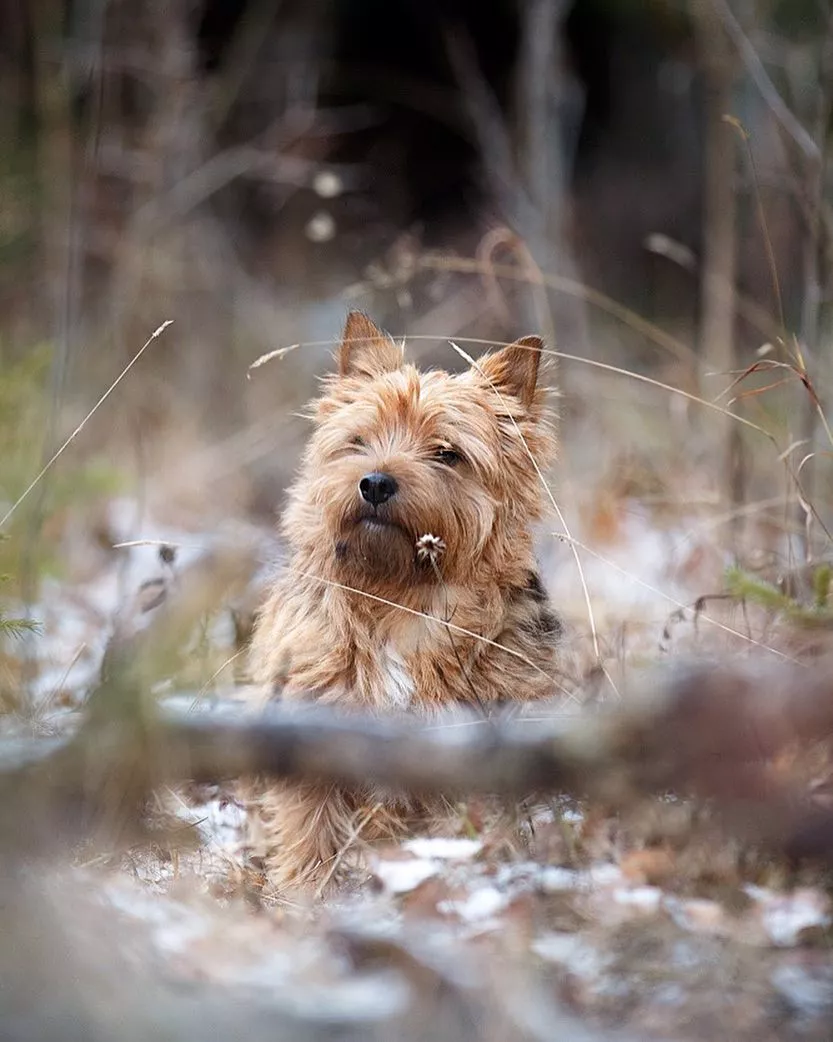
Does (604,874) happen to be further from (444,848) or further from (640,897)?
(444,848)

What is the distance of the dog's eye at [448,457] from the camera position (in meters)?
3.96

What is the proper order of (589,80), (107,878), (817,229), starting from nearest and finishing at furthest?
(107,878)
(817,229)
(589,80)

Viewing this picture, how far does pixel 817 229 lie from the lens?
14.7ft

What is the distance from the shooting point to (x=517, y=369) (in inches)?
164

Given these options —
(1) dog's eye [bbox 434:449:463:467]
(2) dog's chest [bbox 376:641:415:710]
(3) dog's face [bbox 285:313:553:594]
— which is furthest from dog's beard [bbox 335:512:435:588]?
(1) dog's eye [bbox 434:449:463:467]

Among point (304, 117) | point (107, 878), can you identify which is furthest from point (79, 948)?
point (304, 117)

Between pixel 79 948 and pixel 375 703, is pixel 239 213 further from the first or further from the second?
pixel 79 948

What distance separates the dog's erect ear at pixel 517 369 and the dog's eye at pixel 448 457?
0.95 ft

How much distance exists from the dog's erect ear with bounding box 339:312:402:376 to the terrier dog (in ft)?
0.05

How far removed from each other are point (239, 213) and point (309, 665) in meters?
8.90

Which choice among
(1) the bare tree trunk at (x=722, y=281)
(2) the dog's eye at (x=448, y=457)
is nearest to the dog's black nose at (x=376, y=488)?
(2) the dog's eye at (x=448, y=457)

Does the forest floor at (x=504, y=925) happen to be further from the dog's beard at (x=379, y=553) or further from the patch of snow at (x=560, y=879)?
the dog's beard at (x=379, y=553)

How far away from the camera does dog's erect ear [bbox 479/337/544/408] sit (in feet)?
13.4

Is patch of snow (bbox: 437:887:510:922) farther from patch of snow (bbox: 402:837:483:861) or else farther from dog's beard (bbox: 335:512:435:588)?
dog's beard (bbox: 335:512:435:588)
